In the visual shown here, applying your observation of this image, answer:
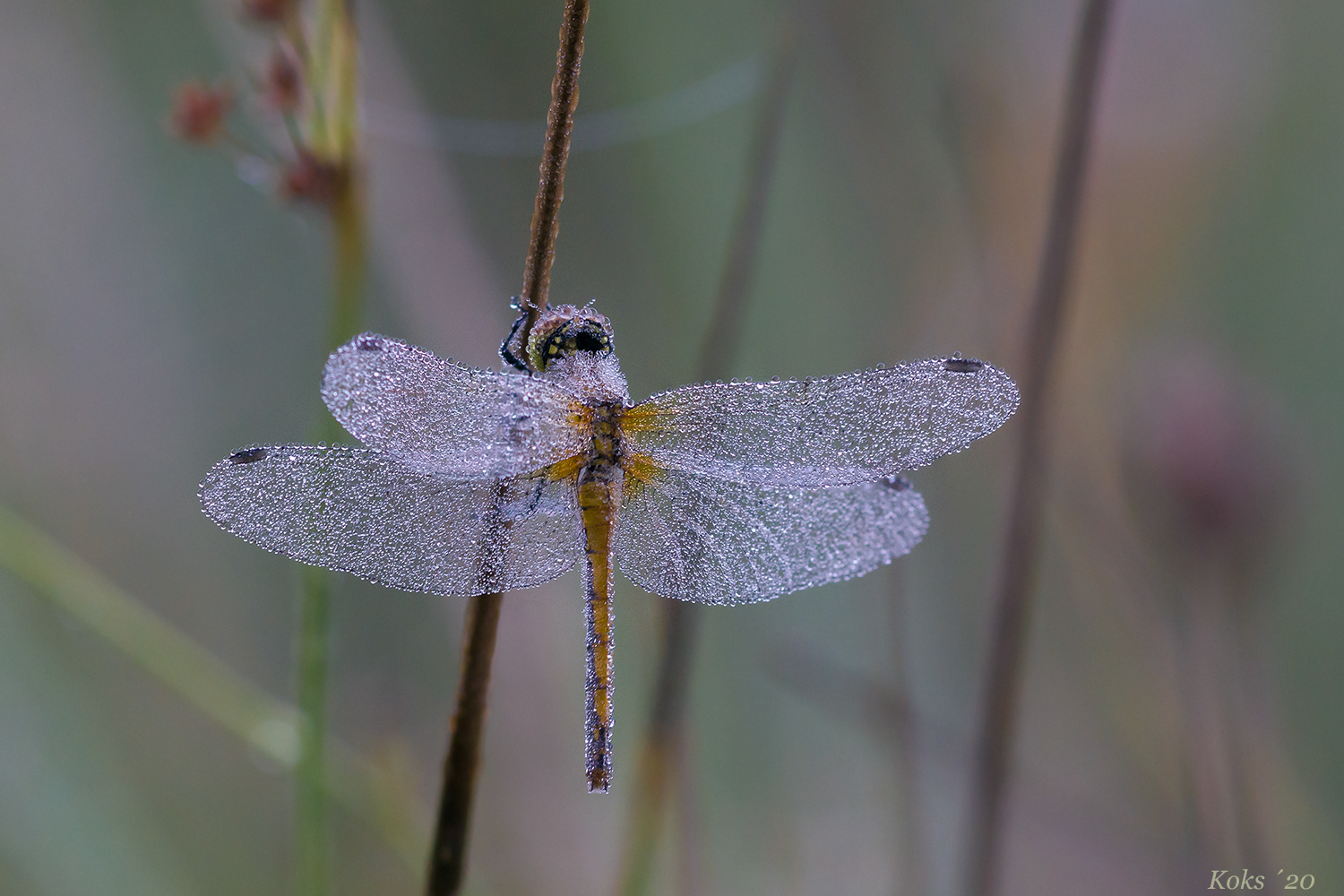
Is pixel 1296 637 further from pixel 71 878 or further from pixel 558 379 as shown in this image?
pixel 71 878

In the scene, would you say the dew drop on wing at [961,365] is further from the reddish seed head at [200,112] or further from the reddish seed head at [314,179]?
the reddish seed head at [200,112]

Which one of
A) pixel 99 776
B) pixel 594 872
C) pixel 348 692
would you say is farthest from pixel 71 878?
pixel 594 872

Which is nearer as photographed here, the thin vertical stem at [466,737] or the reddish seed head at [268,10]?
the thin vertical stem at [466,737]

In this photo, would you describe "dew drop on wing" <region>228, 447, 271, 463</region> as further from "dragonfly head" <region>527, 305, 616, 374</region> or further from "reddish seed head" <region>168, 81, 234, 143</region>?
"reddish seed head" <region>168, 81, 234, 143</region>

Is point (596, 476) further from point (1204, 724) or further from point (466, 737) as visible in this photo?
point (1204, 724)

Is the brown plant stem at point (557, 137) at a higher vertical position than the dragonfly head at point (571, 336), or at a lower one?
higher

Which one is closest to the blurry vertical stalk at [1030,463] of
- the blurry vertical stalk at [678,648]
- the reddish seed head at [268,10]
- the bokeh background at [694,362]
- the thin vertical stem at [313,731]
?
the blurry vertical stalk at [678,648]

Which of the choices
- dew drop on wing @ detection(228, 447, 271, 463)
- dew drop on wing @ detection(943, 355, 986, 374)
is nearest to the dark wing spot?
dew drop on wing @ detection(228, 447, 271, 463)

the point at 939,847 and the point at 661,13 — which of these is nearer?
the point at 939,847
